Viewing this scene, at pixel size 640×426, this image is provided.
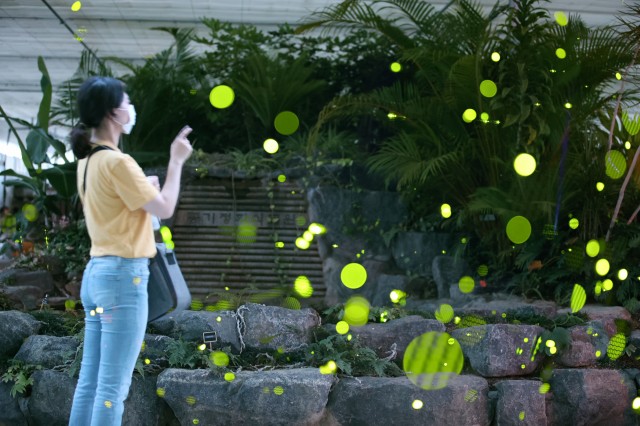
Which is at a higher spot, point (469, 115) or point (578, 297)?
point (469, 115)

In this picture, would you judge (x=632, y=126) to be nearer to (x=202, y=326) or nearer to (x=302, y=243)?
(x=302, y=243)

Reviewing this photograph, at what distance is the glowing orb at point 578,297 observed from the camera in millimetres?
4980

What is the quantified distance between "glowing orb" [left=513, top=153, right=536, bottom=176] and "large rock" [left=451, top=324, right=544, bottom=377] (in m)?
1.70

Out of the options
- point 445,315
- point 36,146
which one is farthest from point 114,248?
point 36,146

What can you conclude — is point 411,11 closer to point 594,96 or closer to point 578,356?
point 594,96

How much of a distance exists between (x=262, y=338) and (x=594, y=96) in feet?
10.3

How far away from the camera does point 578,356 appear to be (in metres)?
4.36

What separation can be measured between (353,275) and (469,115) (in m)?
1.63

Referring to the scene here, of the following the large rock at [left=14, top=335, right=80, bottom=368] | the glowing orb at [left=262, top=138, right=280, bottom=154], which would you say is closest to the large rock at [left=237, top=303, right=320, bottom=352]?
the large rock at [left=14, top=335, right=80, bottom=368]

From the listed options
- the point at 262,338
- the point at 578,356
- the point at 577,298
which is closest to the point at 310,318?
the point at 262,338

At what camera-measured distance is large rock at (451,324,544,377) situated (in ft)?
13.7

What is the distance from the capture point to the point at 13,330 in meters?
4.15

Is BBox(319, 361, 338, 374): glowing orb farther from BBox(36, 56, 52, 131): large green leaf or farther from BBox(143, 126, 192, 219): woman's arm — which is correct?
BBox(36, 56, 52, 131): large green leaf

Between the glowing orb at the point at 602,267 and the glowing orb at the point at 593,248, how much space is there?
4.1 inches
